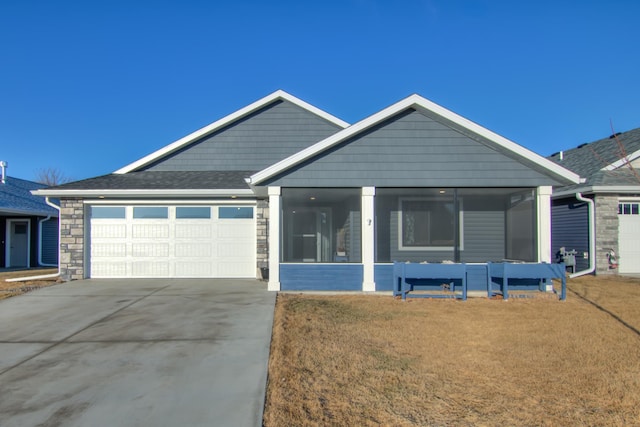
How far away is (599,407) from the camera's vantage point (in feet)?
11.9

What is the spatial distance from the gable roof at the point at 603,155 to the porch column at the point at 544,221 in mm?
4207

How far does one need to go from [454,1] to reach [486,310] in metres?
8.87

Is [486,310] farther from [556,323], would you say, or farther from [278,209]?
[278,209]

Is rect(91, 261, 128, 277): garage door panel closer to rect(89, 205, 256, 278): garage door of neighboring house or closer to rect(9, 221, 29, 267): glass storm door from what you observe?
rect(89, 205, 256, 278): garage door of neighboring house

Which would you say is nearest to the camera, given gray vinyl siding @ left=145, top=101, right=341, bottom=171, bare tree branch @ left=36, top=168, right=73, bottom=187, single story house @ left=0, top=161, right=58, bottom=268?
gray vinyl siding @ left=145, top=101, right=341, bottom=171

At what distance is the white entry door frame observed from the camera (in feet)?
53.1

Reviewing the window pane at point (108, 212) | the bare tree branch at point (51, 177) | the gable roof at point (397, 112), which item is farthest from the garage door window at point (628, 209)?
the bare tree branch at point (51, 177)

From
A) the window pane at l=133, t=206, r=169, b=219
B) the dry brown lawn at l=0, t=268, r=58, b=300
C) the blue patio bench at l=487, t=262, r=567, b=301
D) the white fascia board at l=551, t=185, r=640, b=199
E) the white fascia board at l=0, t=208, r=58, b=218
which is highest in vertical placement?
the white fascia board at l=551, t=185, r=640, b=199

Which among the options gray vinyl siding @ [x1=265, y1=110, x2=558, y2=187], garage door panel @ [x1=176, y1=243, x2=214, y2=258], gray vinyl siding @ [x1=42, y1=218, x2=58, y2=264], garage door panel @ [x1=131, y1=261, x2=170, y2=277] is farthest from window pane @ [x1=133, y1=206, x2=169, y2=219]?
gray vinyl siding @ [x1=42, y1=218, x2=58, y2=264]

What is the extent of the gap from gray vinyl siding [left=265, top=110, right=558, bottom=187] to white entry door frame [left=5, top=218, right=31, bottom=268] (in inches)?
511

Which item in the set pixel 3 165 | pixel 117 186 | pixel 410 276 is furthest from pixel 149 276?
pixel 3 165

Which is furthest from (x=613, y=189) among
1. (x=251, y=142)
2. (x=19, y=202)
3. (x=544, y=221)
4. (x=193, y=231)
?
(x=19, y=202)

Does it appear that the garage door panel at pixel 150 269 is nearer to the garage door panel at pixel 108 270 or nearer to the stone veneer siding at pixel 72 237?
the garage door panel at pixel 108 270

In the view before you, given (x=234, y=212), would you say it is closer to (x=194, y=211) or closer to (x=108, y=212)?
(x=194, y=211)
